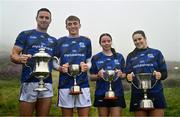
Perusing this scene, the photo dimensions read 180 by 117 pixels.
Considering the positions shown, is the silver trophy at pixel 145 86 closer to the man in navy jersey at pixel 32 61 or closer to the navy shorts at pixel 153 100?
the navy shorts at pixel 153 100

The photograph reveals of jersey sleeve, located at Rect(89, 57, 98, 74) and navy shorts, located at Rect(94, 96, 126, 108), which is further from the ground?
jersey sleeve, located at Rect(89, 57, 98, 74)

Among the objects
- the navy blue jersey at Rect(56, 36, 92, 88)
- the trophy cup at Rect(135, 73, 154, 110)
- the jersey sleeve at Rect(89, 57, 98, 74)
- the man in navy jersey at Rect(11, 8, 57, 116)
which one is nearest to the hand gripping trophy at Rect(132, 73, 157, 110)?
the trophy cup at Rect(135, 73, 154, 110)

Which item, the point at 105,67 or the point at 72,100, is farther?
the point at 105,67

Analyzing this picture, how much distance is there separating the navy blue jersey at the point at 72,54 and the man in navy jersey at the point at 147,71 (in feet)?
1.74

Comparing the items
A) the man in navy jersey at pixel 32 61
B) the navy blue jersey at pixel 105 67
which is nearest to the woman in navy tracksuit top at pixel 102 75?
the navy blue jersey at pixel 105 67

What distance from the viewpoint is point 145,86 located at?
3148 millimetres

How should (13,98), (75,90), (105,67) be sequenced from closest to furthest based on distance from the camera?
(75,90), (105,67), (13,98)

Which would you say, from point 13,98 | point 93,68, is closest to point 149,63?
point 93,68

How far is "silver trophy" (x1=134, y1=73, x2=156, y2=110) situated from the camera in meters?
3.04

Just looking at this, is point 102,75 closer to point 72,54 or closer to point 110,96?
point 110,96

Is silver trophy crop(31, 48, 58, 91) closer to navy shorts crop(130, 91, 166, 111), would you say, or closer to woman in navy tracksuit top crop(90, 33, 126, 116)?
woman in navy tracksuit top crop(90, 33, 126, 116)

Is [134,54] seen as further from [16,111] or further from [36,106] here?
[16,111]

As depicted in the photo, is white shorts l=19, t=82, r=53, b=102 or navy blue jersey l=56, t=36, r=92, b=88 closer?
white shorts l=19, t=82, r=53, b=102

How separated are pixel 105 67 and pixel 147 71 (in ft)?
1.59
